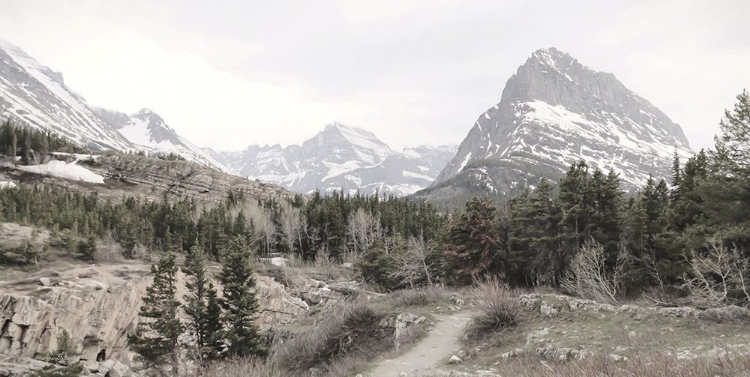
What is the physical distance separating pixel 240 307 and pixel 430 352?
611 inches

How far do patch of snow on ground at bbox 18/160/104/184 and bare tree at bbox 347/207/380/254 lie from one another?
61986 mm

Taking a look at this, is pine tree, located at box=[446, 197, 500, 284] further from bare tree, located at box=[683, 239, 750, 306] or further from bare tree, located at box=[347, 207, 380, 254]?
bare tree, located at box=[347, 207, 380, 254]

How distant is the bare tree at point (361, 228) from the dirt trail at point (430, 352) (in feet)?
158

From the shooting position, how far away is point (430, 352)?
56.1 ft

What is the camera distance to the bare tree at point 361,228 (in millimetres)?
69750

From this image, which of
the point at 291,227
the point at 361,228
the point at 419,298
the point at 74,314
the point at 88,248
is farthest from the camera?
the point at 291,227

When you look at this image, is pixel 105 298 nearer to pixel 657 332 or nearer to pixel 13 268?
pixel 13 268

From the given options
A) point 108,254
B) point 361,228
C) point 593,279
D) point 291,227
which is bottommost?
point 108,254

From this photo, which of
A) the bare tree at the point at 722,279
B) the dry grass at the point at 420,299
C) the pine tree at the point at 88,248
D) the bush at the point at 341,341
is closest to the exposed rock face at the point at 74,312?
the pine tree at the point at 88,248

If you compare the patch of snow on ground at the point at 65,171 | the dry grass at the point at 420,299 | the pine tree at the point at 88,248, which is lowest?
the pine tree at the point at 88,248

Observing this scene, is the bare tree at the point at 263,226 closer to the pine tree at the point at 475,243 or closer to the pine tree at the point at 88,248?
the pine tree at the point at 88,248

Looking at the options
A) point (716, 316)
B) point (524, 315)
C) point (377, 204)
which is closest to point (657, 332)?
point (716, 316)

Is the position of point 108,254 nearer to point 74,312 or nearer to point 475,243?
point 74,312

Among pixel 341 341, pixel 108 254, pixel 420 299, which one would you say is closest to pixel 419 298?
pixel 420 299
